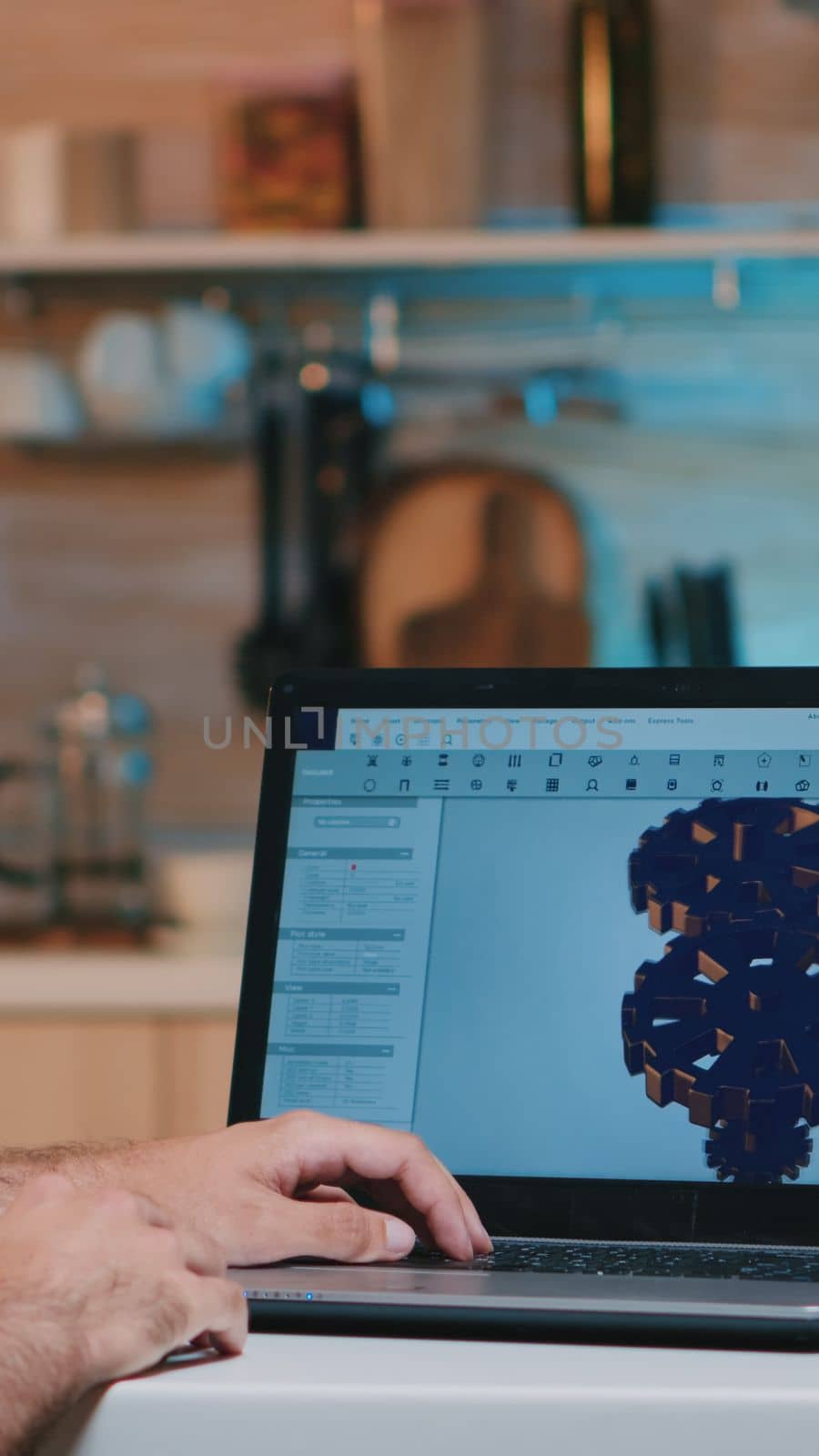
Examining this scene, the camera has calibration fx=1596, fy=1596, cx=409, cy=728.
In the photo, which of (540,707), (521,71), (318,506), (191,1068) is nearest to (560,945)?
(540,707)

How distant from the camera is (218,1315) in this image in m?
0.47

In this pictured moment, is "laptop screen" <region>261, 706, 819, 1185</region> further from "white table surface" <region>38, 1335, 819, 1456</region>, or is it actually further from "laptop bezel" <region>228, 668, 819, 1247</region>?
"white table surface" <region>38, 1335, 819, 1456</region>

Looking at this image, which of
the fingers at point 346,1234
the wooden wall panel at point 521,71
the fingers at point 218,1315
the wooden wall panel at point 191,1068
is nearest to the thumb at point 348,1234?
the fingers at point 346,1234

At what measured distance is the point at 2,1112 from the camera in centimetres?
164

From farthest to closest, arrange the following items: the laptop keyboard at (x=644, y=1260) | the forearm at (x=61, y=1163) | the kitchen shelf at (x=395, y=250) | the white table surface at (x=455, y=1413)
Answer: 1. the kitchen shelf at (x=395, y=250)
2. the forearm at (x=61, y=1163)
3. the laptop keyboard at (x=644, y=1260)
4. the white table surface at (x=455, y=1413)

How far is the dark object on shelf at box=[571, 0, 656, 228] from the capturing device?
182 cm

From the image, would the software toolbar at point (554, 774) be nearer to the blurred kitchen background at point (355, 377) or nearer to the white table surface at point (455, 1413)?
the white table surface at point (455, 1413)

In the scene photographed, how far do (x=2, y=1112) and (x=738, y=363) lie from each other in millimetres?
1260

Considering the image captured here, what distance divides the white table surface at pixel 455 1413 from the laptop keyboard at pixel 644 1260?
0.11 metres

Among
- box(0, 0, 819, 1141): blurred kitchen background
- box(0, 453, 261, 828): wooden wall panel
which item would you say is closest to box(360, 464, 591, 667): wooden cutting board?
box(0, 0, 819, 1141): blurred kitchen background

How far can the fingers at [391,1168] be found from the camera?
0.60 metres

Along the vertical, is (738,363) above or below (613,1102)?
above

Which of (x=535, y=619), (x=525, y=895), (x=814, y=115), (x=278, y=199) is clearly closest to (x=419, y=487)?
(x=535, y=619)

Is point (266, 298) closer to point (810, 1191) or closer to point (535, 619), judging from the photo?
point (535, 619)
